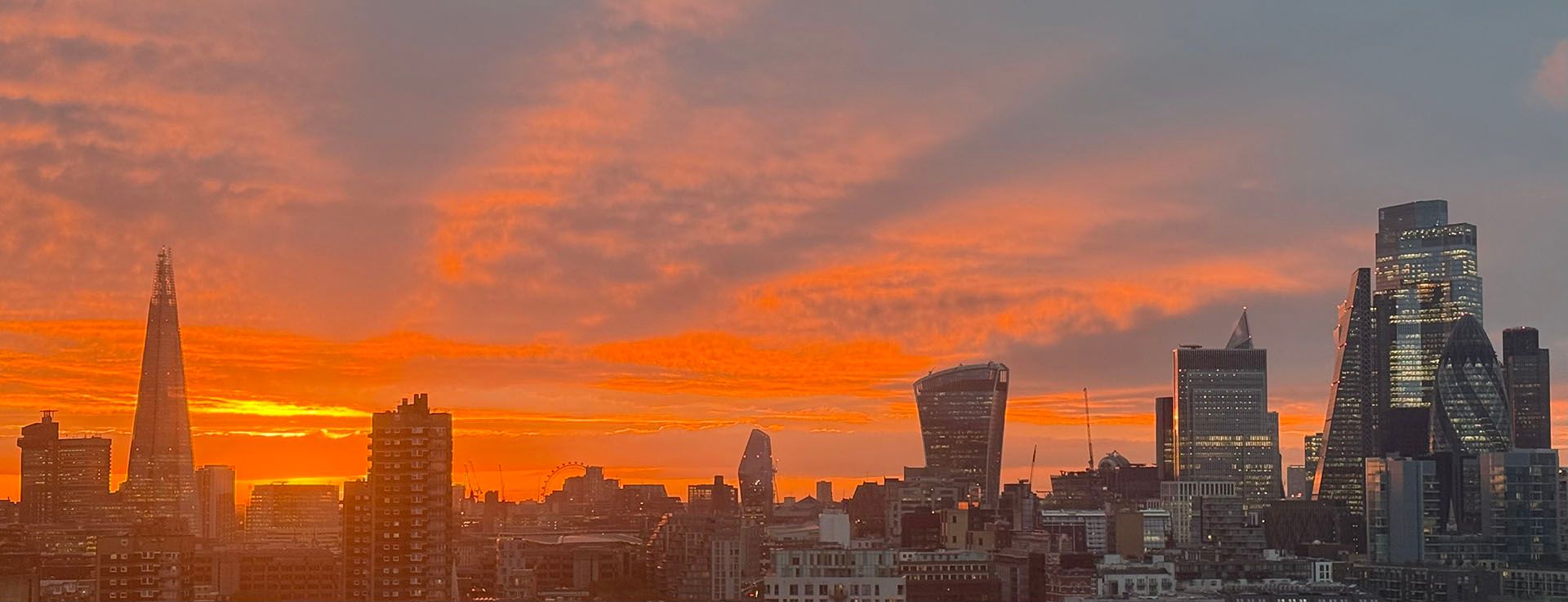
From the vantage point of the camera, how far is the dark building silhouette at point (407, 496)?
132125mm

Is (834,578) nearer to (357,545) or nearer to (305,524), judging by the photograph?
(357,545)

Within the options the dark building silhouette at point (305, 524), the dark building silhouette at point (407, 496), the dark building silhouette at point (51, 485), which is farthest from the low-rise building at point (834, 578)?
the dark building silhouette at point (51, 485)

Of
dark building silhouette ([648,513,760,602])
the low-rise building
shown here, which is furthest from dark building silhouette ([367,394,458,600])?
the low-rise building

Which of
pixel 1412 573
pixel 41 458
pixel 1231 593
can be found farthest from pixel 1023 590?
pixel 41 458

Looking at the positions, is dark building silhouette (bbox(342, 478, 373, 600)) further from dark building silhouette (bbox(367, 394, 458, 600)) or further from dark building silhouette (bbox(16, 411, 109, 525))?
dark building silhouette (bbox(16, 411, 109, 525))

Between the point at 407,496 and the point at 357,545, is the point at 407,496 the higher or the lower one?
the higher one

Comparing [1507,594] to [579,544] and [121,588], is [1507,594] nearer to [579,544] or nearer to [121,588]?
[579,544]

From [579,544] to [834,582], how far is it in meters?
89.0

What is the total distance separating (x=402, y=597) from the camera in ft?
426

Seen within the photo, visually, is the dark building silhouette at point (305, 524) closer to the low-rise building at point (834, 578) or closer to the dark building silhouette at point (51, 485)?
the dark building silhouette at point (51, 485)

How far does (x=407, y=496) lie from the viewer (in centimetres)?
13288

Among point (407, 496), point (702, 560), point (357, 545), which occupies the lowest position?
point (702, 560)

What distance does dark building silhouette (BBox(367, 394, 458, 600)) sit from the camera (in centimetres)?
13212

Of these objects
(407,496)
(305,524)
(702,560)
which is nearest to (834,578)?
(407,496)
